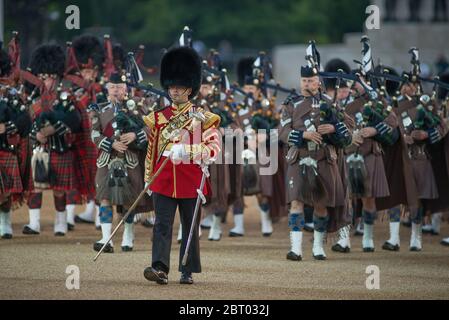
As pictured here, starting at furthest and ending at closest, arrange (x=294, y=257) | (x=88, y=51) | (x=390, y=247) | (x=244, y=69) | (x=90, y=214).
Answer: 1. (x=244, y=69)
2. (x=90, y=214)
3. (x=88, y=51)
4. (x=390, y=247)
5. (x=294, y=257)

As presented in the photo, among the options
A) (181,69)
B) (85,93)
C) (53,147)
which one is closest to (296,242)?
(181,69)

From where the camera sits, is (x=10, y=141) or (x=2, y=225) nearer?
(x=10, y=141)

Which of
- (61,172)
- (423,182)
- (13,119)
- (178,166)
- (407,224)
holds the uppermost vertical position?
(13,119)

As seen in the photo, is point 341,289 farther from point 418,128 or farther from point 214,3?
point 214,3

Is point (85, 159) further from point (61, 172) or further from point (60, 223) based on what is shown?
point (60, 223)

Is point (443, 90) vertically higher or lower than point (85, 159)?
higher

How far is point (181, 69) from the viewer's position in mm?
11914

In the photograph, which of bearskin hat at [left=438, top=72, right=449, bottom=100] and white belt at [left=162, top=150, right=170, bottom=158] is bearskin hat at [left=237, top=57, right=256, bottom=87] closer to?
bearskin hat at [left=438, top=72, right=449, bottom=100]

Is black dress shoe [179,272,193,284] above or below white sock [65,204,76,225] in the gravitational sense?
below

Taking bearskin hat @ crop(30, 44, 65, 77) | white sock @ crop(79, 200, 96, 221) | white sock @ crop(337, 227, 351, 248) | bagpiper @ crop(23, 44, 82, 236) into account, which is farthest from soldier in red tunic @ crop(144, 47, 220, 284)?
white sock @ crop(79, 200, 96, 221)

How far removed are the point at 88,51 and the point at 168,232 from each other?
5.68 m

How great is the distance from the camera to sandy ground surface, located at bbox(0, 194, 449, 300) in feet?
37.2

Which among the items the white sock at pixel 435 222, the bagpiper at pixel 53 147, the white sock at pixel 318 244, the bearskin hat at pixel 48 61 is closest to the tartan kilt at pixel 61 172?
the bagpiper at pixel 53 147

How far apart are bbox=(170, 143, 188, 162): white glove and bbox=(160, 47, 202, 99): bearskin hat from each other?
1.75ft
